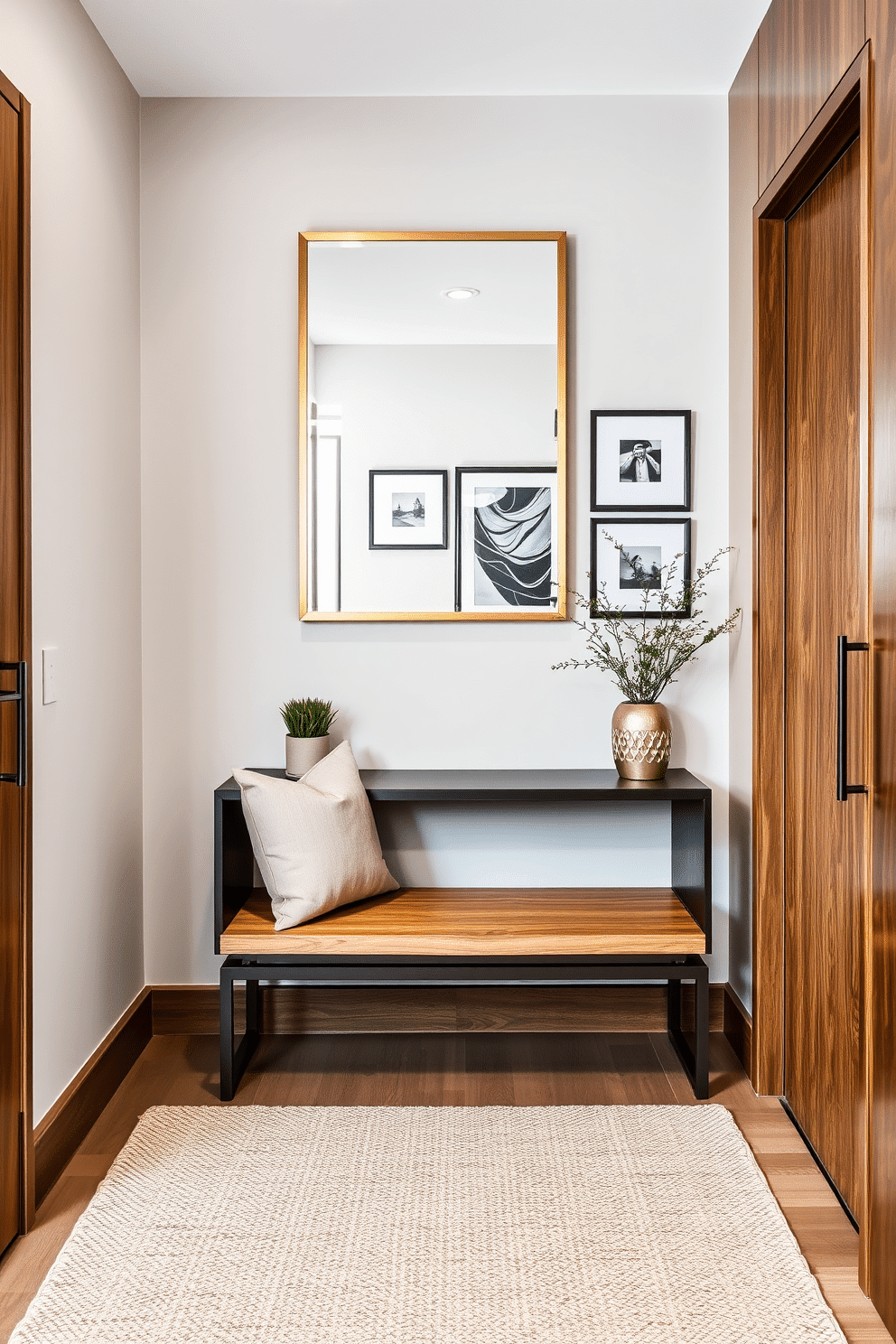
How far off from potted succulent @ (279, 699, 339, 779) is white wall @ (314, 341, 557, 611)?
1.52 ft

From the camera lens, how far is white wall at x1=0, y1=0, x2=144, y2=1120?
2139mm

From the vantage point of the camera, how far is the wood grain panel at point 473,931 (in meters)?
2.46

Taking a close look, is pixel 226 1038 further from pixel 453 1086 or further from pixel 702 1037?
pixel 702 1037

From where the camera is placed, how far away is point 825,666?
7.29ft

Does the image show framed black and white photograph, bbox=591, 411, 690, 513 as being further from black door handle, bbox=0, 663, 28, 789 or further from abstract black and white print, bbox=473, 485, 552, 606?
black door handle, bbox=0, 663, 28, 789

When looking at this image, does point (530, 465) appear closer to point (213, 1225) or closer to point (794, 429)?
point (794, 429)

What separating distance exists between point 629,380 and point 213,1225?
228 cm

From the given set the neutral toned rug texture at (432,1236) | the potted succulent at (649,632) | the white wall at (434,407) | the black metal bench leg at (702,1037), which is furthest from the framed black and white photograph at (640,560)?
the neutral toned rug texture at (432,1236)

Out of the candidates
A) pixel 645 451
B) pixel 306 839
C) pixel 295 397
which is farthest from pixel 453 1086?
pixel 295 397

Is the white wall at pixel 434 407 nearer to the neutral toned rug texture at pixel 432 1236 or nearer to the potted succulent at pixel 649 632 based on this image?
the potted succulent at pixel 649 632

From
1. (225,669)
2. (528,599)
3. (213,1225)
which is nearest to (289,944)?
(213,1225)

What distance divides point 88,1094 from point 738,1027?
164 centimetres

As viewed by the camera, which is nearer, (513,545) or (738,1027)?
(738,1027)

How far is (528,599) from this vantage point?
288 cm
